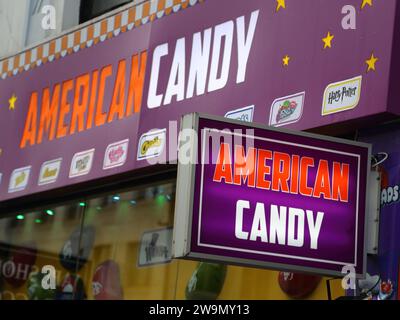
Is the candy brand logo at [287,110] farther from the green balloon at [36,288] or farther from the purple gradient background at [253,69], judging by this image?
the green balloon at [36,288]

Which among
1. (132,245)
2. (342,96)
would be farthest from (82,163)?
(342,96)

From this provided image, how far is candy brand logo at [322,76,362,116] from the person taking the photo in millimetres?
9242

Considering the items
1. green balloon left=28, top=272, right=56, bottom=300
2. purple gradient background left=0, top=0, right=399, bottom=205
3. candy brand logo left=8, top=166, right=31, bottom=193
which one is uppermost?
purple gradient background left=0, top=0, right=399, bottom=205

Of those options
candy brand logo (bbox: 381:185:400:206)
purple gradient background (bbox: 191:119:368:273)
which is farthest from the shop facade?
purple gradient background (bbox: 191:119:368:273)

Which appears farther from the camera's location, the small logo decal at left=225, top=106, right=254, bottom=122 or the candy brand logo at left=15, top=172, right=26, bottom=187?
the candy brand logo at left=15, top=172, right=26, bottom=187

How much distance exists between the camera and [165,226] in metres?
12.1

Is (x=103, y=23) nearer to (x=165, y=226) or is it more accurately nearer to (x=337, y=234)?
(x=165, y=226)

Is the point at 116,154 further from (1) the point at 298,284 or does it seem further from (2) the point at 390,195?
(2) the point at 390,195

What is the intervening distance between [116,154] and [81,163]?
29.4 inches

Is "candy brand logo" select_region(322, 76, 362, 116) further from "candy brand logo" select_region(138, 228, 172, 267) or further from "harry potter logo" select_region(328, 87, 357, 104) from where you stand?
"candy brand logo" select_region(138, 228, 172, 267)

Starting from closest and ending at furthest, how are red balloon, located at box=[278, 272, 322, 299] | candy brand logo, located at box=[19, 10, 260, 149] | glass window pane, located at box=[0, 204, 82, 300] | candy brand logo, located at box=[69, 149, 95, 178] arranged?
red balloon, located at box=[278, 272, 322, 299], candy brand logo, located at box=[19, 10, 260, 149], candy brand logo, located at box=[69, 149, 95, 178], glass window pane, located at box=[0, 204, 82, 300]

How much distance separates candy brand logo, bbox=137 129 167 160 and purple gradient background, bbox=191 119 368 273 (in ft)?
10.9

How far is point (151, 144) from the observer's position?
463 inches

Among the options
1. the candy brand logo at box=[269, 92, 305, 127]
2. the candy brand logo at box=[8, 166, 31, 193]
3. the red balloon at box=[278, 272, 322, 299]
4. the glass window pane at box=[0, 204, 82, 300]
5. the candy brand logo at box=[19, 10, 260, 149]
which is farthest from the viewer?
the candy brand logo at box=[8, 166, 31, 193]
